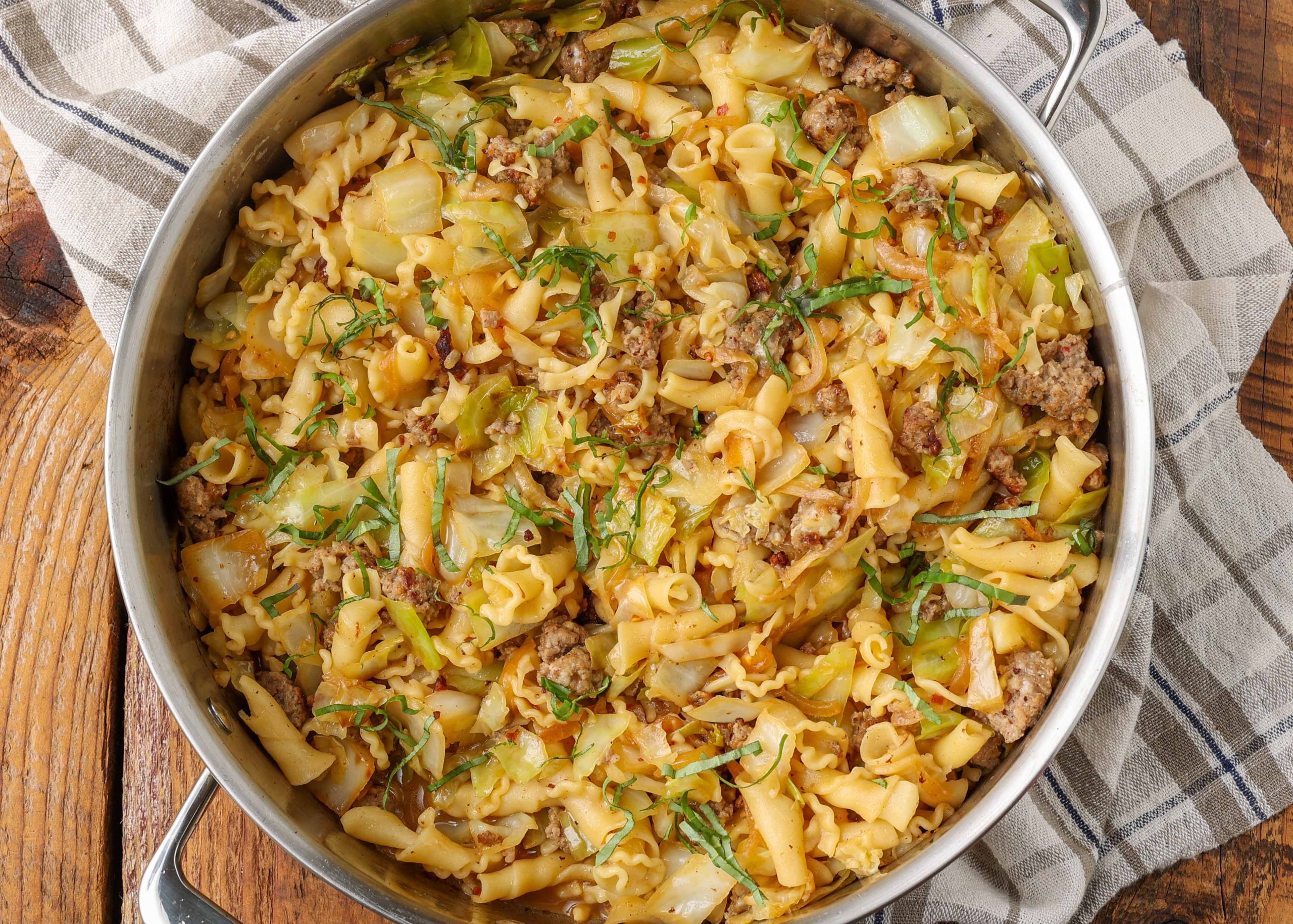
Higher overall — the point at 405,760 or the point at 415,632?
the point at 415,632

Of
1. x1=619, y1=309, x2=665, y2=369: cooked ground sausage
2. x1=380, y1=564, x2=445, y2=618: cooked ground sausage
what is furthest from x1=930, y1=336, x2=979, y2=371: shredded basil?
x1=380, y1=564, x2=445, y2=618: cooked ground sausage

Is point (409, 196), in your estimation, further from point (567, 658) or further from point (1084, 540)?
point (1084, 540)

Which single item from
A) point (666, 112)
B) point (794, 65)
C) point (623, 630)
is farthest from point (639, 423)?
point (794, 65)

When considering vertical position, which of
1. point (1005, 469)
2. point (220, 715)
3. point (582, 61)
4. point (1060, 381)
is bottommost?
point (1005, 469)

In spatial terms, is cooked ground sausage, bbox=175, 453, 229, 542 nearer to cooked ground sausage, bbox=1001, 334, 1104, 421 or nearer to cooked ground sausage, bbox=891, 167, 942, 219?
cooked ground sausage, bbox=891, 167, 942, 219

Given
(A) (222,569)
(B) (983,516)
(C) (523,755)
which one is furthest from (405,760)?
(B) (983,516)

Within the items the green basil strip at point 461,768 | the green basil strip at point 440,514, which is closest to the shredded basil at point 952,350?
the green basil strip at point 440,514

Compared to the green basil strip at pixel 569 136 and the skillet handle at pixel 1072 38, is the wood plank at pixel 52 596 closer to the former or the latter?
the green basil strip at pixel 569 136
